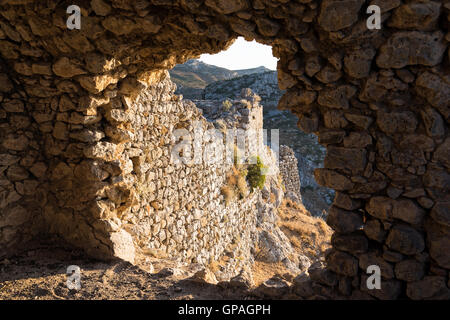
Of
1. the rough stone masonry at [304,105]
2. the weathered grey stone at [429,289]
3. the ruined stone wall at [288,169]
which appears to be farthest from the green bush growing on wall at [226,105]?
the weathered grey stone at [429,289]

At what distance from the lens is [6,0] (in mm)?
3246

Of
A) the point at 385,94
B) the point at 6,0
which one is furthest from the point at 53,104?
the point at 385,94

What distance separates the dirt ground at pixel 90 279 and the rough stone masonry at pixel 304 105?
0.68 feet

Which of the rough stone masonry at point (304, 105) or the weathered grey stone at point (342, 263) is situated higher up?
the rough stone masonry at point (304, 105)

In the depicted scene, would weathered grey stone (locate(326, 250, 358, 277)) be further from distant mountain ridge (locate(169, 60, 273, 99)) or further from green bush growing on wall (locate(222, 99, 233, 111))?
distant mountain ridge (locate(169, 60, 273, 99))

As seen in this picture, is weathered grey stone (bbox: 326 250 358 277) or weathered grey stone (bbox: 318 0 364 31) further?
weathered grey stone (bbox: 326 250 358 277)

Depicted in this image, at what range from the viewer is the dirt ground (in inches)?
128

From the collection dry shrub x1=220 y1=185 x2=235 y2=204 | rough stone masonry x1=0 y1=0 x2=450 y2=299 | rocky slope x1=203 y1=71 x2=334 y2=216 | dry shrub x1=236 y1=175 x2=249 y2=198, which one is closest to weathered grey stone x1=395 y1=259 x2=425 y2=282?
rough stone masonry x1=0 y1=0 x2=450 y2=299

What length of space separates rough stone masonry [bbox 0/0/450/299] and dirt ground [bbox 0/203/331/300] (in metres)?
0.21

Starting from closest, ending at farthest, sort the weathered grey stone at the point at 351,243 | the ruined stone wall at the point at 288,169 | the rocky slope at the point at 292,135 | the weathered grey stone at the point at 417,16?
1. the weathered grey stone at the point at 417,16
2. the weathered grey stone at the point at 351,243
3. the ruined stone wall at the point at 288,169
4. the rocky slope at the point at 292,135

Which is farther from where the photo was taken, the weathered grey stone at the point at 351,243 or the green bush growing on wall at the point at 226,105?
the green bush growing on wall at the point at 226,105

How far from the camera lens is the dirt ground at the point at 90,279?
10.6 feet

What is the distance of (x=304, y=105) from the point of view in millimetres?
2824

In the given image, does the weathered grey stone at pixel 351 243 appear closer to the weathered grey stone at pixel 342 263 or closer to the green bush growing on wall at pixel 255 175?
the weathered grey stone at pixel 342 263
